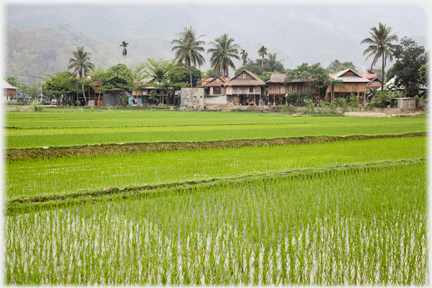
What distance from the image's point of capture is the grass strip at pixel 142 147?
755 centimetres

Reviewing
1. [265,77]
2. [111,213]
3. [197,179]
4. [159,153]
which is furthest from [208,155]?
[265,77]

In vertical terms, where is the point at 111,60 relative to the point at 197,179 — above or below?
above

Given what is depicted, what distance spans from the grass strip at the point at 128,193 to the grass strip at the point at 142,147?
12.4 ft

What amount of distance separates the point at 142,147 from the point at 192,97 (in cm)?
3425

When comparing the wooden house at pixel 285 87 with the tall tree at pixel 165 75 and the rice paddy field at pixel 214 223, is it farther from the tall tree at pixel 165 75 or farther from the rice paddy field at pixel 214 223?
the rice paddy field at pixel 214 223

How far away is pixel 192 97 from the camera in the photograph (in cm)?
4259

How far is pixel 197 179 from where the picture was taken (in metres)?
5.29

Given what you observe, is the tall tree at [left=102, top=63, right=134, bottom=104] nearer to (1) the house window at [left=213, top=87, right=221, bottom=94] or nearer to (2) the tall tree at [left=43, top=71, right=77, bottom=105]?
(2) the tall tree at [left=43, top=71, right=77, bottom=105]

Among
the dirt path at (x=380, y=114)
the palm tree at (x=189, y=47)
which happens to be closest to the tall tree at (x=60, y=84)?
the palm tree at (x=189, y=47)

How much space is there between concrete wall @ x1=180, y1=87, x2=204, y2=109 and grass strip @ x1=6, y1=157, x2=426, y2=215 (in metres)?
37.1

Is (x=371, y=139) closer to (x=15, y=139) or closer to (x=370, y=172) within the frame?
(x=370, y=172)

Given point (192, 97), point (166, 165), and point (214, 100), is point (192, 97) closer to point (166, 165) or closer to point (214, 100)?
point (214, 100)

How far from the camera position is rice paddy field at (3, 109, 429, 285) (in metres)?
2.59

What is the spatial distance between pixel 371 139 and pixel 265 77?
37.0 m
